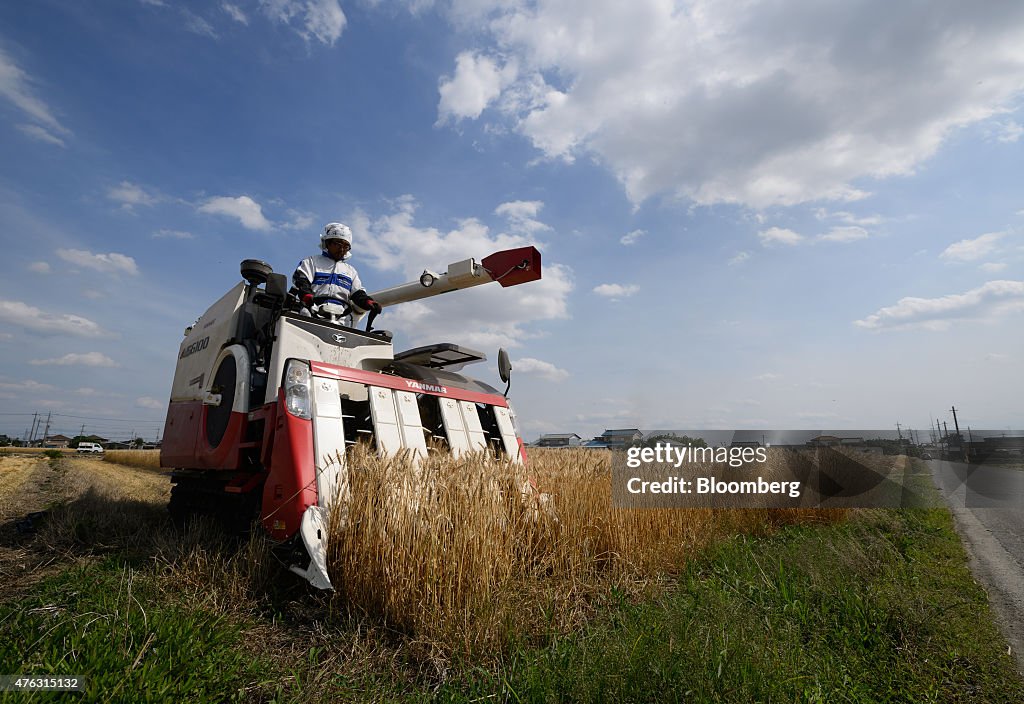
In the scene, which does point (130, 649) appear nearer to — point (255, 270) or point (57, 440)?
point (255, 270)

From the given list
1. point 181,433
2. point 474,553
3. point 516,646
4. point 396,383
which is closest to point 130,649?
point 474,553

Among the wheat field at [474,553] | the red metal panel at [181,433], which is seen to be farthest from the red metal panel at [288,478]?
the red metal panel at [181,433]

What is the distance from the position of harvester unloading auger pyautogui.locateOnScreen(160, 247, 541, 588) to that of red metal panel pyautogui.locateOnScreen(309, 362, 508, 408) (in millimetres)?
13

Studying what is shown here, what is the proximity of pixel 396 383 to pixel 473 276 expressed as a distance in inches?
99.2

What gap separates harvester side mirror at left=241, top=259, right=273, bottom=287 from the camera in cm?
512

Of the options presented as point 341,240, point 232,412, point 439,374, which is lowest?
point 232,412

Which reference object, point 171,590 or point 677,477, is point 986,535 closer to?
point 677,477

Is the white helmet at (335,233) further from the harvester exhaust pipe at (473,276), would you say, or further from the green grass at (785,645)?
the green grass at (785,645)

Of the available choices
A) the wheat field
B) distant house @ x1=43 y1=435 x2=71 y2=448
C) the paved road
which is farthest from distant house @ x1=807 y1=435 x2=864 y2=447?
distant house @ x1=43 y1=435 x2=71 y2=448

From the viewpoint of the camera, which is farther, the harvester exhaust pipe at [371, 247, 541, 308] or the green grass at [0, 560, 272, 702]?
the harvester exhaust pipe at [371, 247, 541, 308]

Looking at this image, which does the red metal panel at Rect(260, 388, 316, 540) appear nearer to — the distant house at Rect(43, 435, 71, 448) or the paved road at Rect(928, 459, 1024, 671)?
the paved road at Rect(928, 459, 1024, 671)

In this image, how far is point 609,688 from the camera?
95.1 inches

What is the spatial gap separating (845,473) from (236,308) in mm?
9504

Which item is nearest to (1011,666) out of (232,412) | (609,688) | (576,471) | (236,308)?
(609,688)
